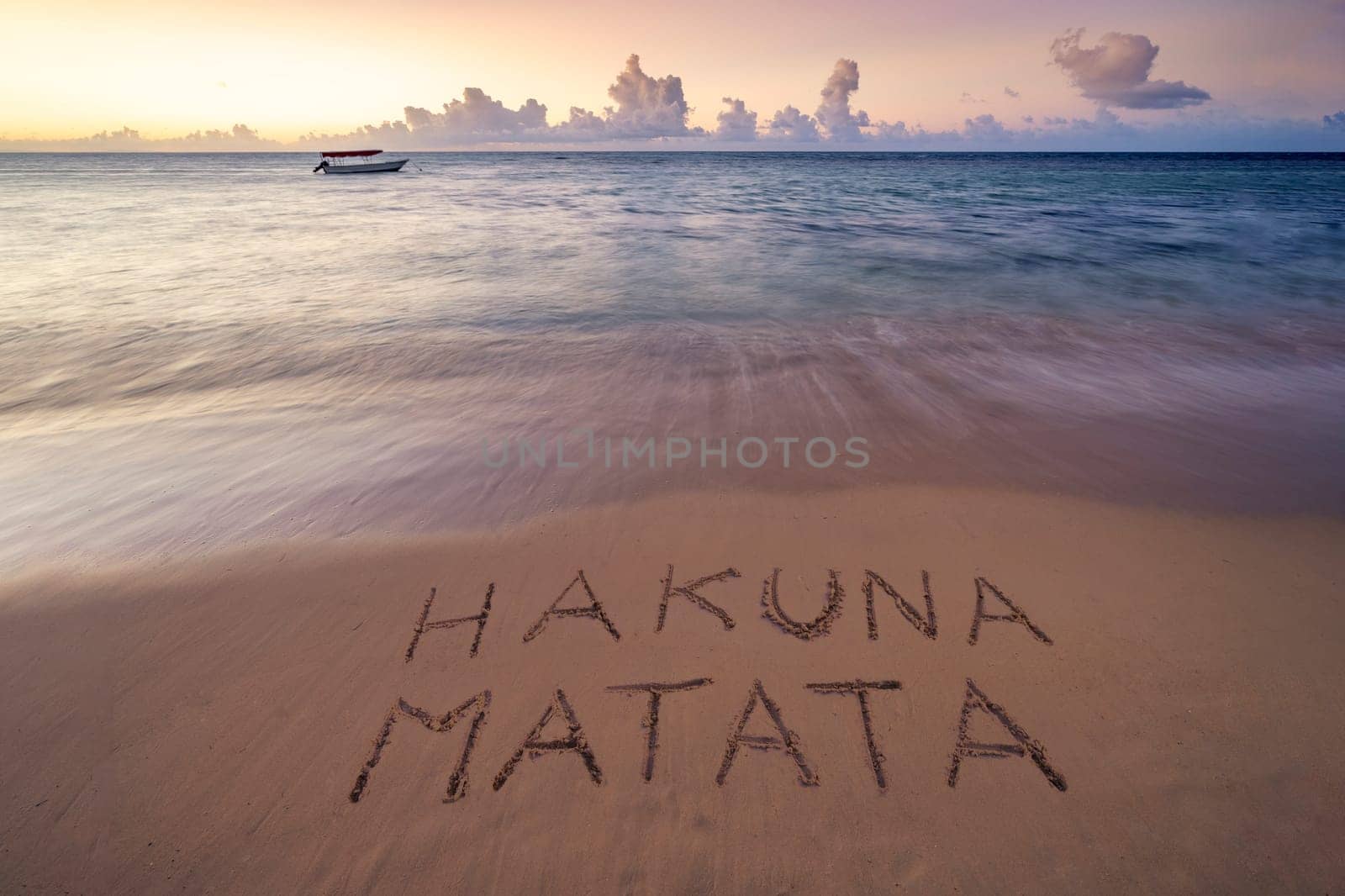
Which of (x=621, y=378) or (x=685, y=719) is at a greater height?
(x=621, y=378)

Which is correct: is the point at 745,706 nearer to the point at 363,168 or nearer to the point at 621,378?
the point at 621,378

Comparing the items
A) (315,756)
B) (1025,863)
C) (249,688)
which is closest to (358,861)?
(315,756)

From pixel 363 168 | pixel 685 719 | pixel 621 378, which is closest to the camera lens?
pixel 685 719

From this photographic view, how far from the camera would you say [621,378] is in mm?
6508

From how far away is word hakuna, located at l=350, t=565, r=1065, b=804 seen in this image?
2.30 m

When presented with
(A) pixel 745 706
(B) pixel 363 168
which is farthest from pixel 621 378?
(B) pixel 363 168

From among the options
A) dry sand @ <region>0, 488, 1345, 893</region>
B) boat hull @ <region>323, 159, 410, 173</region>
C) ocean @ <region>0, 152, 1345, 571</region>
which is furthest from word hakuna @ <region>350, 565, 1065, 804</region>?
boat hull @ <region>323, 159, 410, 173</region>

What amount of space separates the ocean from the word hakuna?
1.08m

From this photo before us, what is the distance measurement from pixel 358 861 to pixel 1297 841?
3.37 m

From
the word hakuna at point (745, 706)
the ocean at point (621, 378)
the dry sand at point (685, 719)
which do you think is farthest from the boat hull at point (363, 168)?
the word hakuna at point (745, 706)

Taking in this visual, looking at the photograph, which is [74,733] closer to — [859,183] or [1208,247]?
[1208,247]

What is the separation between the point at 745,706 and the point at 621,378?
4.51m

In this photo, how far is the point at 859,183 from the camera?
45.7 meters

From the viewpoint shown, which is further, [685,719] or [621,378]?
[621,378]
